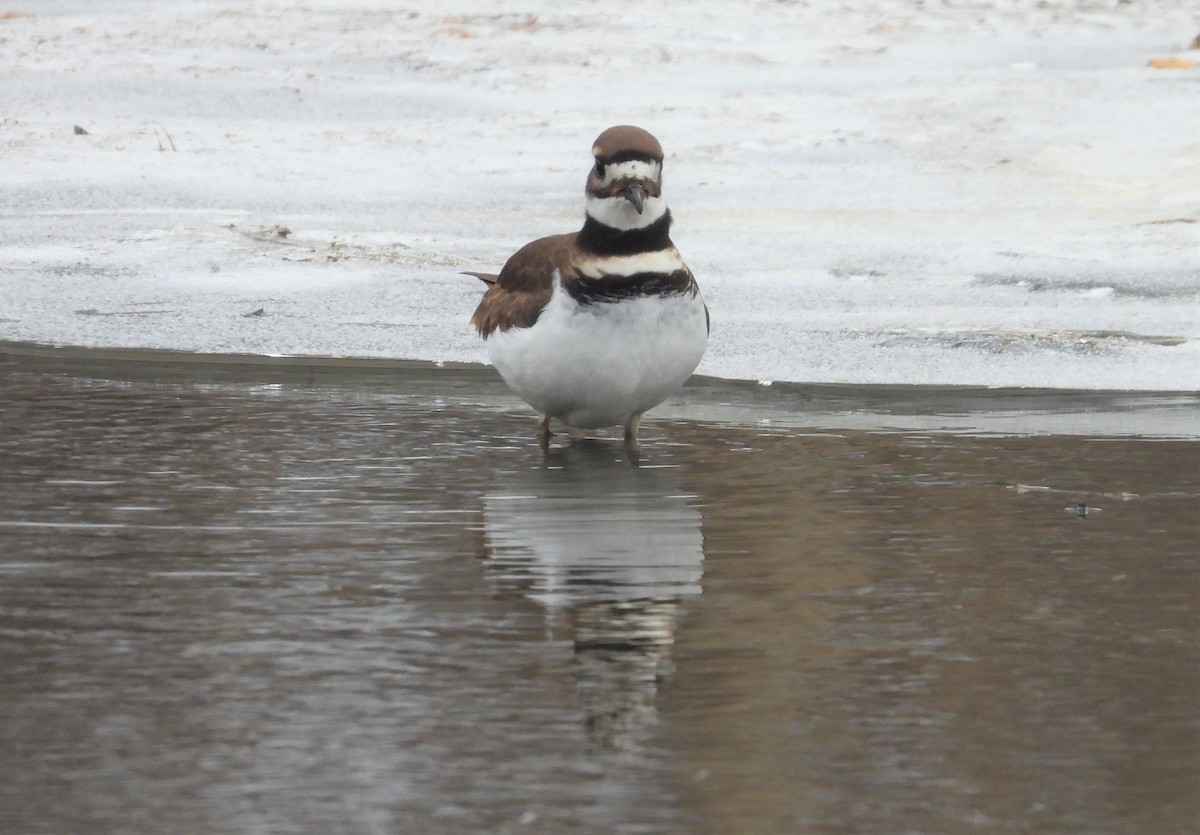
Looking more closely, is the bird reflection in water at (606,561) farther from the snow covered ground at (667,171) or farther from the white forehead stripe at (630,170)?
the snow covered ground at (667,171)

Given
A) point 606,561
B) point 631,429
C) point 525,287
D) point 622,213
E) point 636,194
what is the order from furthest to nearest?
point 631,429
point 525,287
point 622,213
point 636,194
point 606,561

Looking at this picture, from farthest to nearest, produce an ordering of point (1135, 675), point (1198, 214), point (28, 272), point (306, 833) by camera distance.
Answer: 1. point (1198, 214)
2. point (28, 272)
3. point (1135, 675)
4. point (306, 833)

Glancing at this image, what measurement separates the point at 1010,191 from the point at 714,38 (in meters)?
4.25

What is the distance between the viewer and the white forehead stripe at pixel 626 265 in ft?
20.3

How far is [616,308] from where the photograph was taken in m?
6.16

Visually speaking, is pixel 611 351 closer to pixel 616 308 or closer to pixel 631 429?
pixel 616 308

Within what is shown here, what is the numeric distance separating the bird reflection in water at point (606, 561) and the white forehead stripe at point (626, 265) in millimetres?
584

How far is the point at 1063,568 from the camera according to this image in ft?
16.1

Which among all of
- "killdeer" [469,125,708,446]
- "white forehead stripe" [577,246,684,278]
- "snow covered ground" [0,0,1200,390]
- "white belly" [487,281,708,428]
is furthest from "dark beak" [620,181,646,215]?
"snow covered ground" [0,0,1200,390]

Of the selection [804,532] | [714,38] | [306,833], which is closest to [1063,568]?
[804,532]

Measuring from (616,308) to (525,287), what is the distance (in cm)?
44

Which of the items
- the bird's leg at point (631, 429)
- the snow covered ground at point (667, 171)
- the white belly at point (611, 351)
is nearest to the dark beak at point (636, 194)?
the white belly at point (611, 351)

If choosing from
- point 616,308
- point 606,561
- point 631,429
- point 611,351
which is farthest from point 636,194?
point 606,561

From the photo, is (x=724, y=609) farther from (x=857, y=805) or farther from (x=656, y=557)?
(x=857, y=805)
